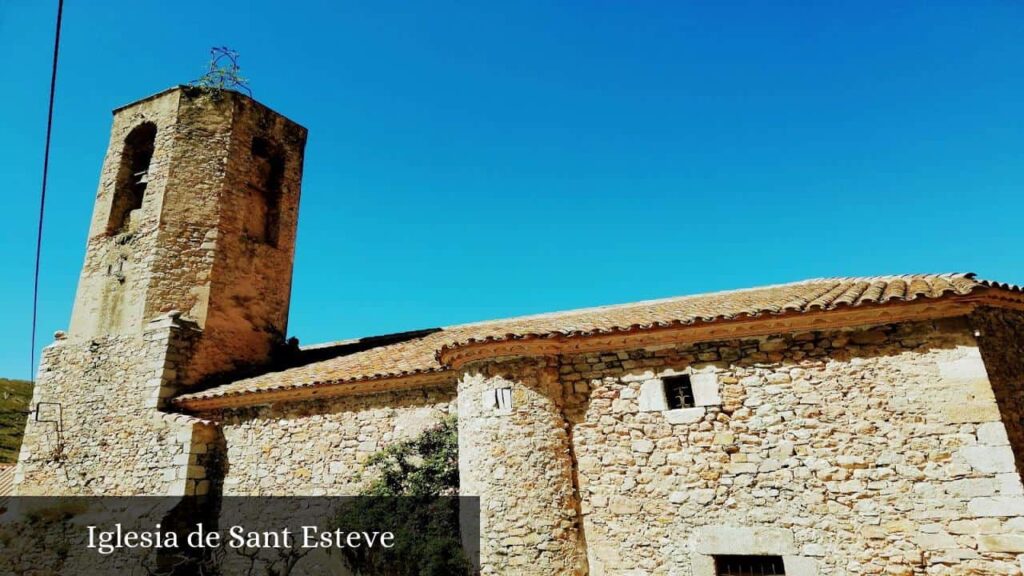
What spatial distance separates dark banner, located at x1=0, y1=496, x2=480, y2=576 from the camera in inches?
271

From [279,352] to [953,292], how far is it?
1156 cm

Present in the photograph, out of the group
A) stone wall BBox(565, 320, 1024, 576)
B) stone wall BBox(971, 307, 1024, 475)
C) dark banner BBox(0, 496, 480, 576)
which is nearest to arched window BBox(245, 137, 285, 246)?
dark banner BBox(0, 496, 480, 576)

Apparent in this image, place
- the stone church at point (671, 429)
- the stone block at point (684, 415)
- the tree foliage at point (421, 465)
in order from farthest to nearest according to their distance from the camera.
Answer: the tree foliage at point (421, 465) < the stone block at point (684, 415) < the stone church at point (671, 429)

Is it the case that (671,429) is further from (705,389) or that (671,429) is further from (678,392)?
(705,389)

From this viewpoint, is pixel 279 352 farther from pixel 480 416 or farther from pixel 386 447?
pixel 480 416

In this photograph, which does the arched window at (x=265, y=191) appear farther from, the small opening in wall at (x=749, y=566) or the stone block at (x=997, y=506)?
the stone block at (x=997, y=506)

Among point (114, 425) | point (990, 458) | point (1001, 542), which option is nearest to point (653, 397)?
point (990, 458)

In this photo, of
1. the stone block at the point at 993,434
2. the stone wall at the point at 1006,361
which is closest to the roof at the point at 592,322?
the stone wall at the point at 1006,361

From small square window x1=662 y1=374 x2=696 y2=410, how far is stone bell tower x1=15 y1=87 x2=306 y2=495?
743 centimetres

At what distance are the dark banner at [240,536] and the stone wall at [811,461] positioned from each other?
187 cm

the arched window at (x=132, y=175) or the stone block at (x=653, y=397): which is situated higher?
the arched window at (x=132, y=175)

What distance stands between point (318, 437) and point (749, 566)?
606 cm

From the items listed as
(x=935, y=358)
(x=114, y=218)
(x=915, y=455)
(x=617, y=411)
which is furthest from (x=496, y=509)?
(x=114, y=218)

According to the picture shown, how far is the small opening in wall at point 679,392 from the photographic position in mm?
6438
